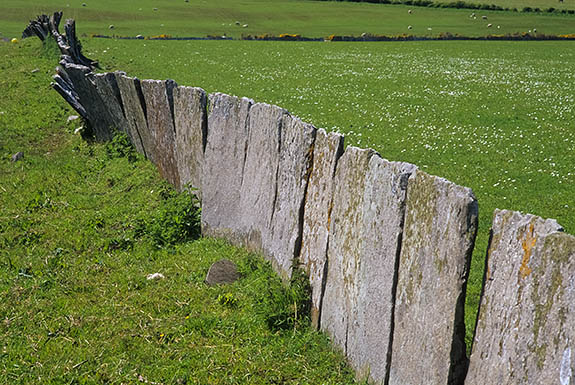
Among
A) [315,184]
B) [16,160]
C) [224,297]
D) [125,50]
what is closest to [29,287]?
[224,297]

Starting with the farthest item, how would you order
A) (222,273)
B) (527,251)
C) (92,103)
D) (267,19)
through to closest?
(267,19) → (92,103) → (222,273) → (527,251)

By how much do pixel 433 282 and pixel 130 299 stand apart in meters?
3.45

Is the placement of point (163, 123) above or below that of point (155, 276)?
above

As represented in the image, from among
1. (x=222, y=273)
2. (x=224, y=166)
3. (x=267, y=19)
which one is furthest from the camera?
(x=267, y=19)

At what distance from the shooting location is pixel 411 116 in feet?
50.1

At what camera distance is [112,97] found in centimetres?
1138

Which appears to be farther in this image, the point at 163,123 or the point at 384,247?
the point at 163,123

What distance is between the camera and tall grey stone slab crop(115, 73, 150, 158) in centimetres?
1002

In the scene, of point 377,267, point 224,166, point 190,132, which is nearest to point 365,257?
point 377,267

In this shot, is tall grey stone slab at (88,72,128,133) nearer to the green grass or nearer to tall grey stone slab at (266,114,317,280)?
the green grass

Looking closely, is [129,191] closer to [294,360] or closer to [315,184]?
[315,184]

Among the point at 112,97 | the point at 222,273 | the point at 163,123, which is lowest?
the point at 222,273

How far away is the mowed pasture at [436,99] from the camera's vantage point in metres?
9.81

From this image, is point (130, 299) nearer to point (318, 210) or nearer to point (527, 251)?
point (318, 210)
